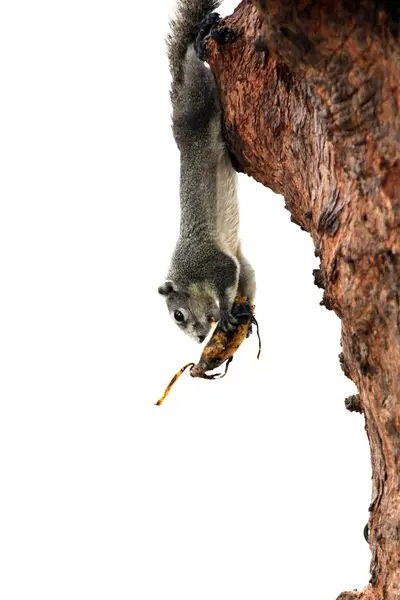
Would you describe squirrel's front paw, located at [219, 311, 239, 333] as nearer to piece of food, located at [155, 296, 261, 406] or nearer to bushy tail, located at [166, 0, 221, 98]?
piece of food, located at [155, 296, 261, 406]

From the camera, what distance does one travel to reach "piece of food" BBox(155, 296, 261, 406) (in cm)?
340

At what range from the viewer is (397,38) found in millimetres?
1747

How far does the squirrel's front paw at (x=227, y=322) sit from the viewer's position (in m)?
3.58

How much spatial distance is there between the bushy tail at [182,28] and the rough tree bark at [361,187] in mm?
1090

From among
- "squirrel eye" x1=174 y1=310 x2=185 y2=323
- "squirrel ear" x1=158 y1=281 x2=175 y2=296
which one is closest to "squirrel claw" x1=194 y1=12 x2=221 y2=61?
"squirrel ear" x1=158 y1=281 x2=175 y2=296

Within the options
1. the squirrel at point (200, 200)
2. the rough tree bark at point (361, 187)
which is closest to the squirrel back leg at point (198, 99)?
the squirrel at point (200, 200)

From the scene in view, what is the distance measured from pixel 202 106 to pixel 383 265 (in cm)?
156

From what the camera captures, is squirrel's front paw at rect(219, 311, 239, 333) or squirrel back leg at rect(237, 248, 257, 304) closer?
squirrel's front paw at rect(219, 311, 239, 333)

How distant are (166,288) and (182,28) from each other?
140 cm

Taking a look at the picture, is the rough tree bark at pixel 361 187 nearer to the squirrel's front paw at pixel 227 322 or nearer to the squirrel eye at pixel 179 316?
the squirrel's front paw at pixel 227 322

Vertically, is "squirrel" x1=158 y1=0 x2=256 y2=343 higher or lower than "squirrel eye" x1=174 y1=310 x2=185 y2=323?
higher

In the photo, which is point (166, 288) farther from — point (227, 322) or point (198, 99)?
point (198, 99)

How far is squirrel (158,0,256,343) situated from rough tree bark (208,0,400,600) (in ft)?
2.95

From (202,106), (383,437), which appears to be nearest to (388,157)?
(383,437)
